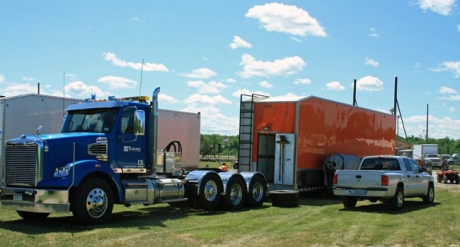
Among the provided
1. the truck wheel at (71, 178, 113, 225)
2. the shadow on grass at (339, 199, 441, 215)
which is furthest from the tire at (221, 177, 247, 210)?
the truck wheel at (71, 178, 113, 225)

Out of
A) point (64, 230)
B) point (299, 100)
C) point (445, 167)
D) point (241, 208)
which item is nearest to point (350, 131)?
point (299, 100)

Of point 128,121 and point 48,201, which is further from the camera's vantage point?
point 128,121

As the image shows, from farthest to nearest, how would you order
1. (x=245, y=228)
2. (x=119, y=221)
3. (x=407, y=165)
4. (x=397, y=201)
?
(x=407, y=165) < (x=397, y=201) < (x=119, y=221) < (x=245, y=228)

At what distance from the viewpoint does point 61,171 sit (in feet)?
36.5

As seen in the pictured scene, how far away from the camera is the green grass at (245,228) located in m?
9.69

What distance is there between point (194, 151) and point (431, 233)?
1317cm

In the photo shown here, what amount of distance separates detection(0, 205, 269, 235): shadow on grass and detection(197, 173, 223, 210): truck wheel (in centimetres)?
24

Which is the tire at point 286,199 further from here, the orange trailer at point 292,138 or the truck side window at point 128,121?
the truck side window at point 128,121

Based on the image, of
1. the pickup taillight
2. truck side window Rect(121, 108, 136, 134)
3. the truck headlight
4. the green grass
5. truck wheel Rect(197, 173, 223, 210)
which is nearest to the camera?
the green grass

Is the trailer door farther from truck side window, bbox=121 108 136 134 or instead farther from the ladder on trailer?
truck side window, bbox=121 108 136 134

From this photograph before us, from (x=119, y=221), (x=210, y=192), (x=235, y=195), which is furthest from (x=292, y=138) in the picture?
(x=119, y=221)

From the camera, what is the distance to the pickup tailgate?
50.5 feet

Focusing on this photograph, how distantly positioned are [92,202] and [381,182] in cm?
833

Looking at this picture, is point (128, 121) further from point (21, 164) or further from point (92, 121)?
point (21, 164)
